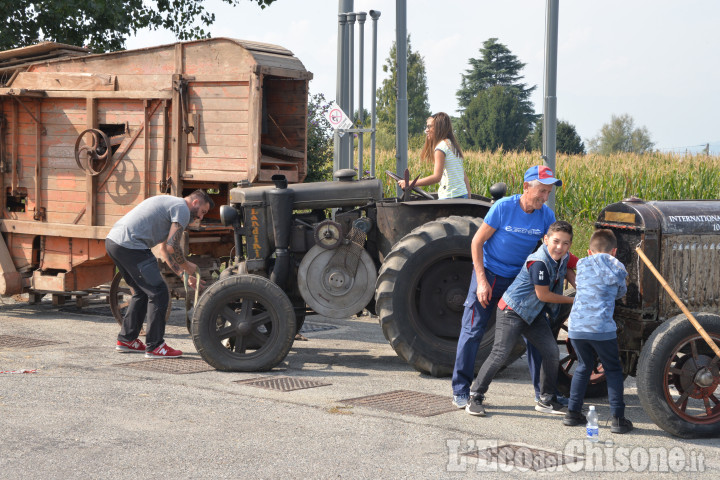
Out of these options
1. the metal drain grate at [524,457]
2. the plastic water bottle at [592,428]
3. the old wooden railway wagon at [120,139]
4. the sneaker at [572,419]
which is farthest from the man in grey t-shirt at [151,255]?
the plastic water bottle at [592,428]

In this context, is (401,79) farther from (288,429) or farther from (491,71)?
(491,71)

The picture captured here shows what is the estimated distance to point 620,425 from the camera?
6.27 m

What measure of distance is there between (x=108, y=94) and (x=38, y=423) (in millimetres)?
5465

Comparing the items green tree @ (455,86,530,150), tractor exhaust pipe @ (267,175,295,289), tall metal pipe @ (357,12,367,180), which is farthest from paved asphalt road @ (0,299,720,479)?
green tree @ (455,86,530,150)

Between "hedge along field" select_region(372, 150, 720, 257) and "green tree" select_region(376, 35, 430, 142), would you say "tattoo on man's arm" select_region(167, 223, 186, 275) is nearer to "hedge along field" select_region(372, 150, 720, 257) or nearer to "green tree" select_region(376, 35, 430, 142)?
"hedge along field" select_region(372, 150, 720, 257)

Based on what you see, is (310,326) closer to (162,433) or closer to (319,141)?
(162,433)

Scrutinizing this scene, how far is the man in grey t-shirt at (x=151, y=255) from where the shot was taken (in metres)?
8.98

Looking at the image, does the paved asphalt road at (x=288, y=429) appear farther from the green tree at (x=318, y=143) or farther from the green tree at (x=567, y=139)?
the green tree at (x=567, y=139)

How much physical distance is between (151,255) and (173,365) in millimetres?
1244

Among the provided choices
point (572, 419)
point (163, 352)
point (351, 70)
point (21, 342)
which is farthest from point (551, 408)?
point (351, 70)

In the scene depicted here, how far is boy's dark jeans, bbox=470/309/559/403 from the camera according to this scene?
677 centimetres

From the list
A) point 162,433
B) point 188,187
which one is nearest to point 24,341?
point 188,187

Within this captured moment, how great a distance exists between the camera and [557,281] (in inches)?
271

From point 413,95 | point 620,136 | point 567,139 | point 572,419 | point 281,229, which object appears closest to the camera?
point 572,419
